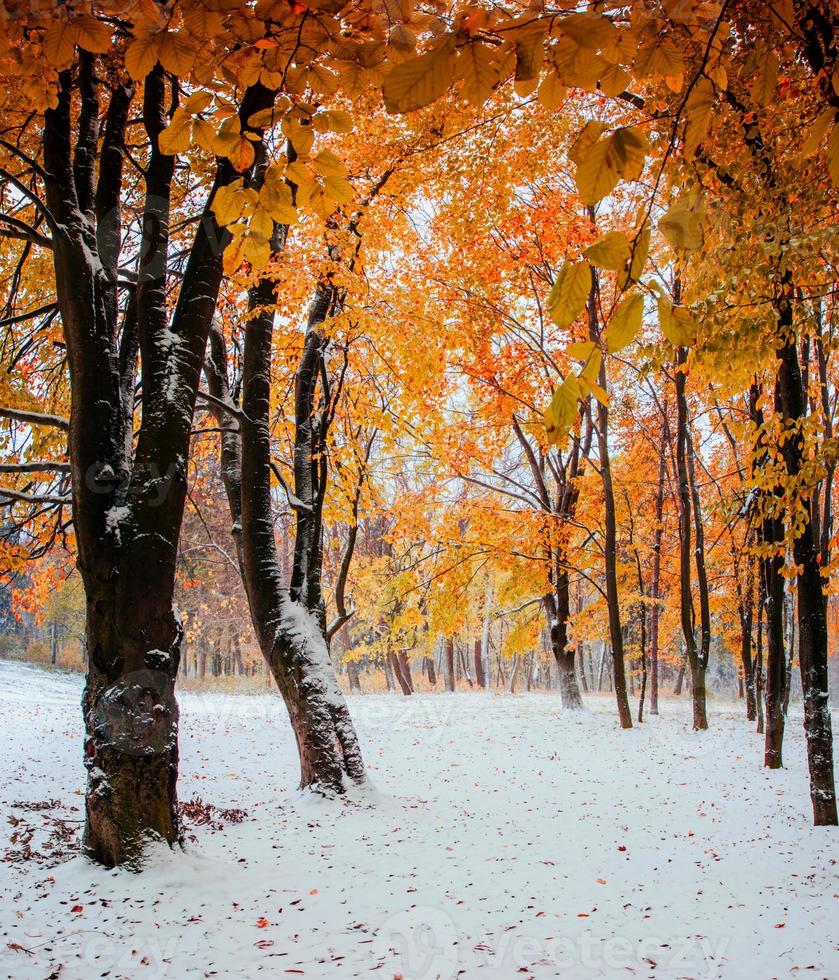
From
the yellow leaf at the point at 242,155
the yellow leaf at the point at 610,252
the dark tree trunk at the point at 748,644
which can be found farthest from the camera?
the dark tree trunk at the point at 748,644

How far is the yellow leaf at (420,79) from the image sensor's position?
1108 millimetres

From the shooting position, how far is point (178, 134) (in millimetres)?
1606

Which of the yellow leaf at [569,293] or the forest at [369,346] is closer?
the yellow leaf at [569,293]

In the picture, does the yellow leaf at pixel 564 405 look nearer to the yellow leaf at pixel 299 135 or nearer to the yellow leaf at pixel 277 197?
the yellow leaf at pixel 277 197

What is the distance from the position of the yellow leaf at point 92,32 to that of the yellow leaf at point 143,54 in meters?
0.05

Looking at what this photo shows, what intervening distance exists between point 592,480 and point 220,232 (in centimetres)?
1155

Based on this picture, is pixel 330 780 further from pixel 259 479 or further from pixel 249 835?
pixel 259 479

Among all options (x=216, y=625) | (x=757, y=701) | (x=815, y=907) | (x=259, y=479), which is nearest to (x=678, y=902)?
(x=815, y=907)

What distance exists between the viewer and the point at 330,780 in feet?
19.6

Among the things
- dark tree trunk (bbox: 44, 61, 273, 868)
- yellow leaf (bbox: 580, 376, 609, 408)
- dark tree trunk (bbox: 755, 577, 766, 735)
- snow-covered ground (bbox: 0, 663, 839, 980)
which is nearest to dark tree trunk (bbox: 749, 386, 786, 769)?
snow-covered ground (bbox: 0, 663, 839, 980)

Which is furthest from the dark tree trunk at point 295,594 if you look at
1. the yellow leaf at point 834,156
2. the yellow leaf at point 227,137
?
the yellow leaf at point 834,156

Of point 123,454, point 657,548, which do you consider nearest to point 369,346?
point 123,454

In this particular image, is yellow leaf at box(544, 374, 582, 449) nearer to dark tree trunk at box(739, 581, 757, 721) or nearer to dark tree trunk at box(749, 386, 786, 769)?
dark tree trunk at box(749, 386, 786, 769)

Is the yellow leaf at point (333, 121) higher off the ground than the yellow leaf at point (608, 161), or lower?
higher
